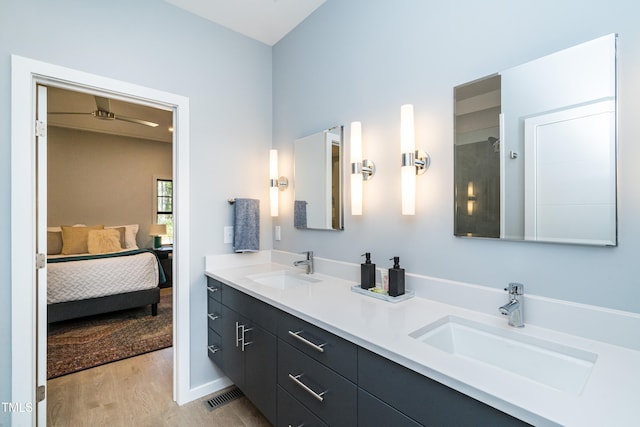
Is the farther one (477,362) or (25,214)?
(25,214)

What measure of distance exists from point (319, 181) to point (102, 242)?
13.9 feet

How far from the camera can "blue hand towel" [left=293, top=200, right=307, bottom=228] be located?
7.24 feet

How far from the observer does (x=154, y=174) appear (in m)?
5.86

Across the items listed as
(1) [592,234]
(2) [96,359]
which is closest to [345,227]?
(1) [592,234]

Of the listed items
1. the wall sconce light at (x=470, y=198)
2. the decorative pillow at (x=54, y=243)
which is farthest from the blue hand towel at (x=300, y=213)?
the decorative pillow at (x=54, y=243)

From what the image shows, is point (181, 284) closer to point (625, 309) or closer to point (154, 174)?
point (625, 309)

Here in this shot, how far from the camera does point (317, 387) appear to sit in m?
1.22

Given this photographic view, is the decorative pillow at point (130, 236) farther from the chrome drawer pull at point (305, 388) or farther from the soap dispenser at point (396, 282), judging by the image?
the soap dispenser at point (396, 282)

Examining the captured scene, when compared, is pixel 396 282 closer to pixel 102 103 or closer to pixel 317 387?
pixel 317 387

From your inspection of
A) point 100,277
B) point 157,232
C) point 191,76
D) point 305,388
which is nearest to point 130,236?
point 157,232

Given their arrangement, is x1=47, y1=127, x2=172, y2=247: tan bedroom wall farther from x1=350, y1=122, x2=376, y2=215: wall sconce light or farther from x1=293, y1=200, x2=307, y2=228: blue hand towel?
x1=350, y1=122, x2=376, y2=215: wall sconce light

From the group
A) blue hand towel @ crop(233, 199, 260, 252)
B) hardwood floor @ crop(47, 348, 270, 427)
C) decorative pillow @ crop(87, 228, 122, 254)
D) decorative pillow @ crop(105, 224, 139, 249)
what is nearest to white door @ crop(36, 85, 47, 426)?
hardwood floor @ crop(47, 348, 270, 427)

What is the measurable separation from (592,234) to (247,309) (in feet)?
5.13

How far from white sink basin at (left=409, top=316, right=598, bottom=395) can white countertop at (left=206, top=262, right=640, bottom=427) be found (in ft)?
0.10
